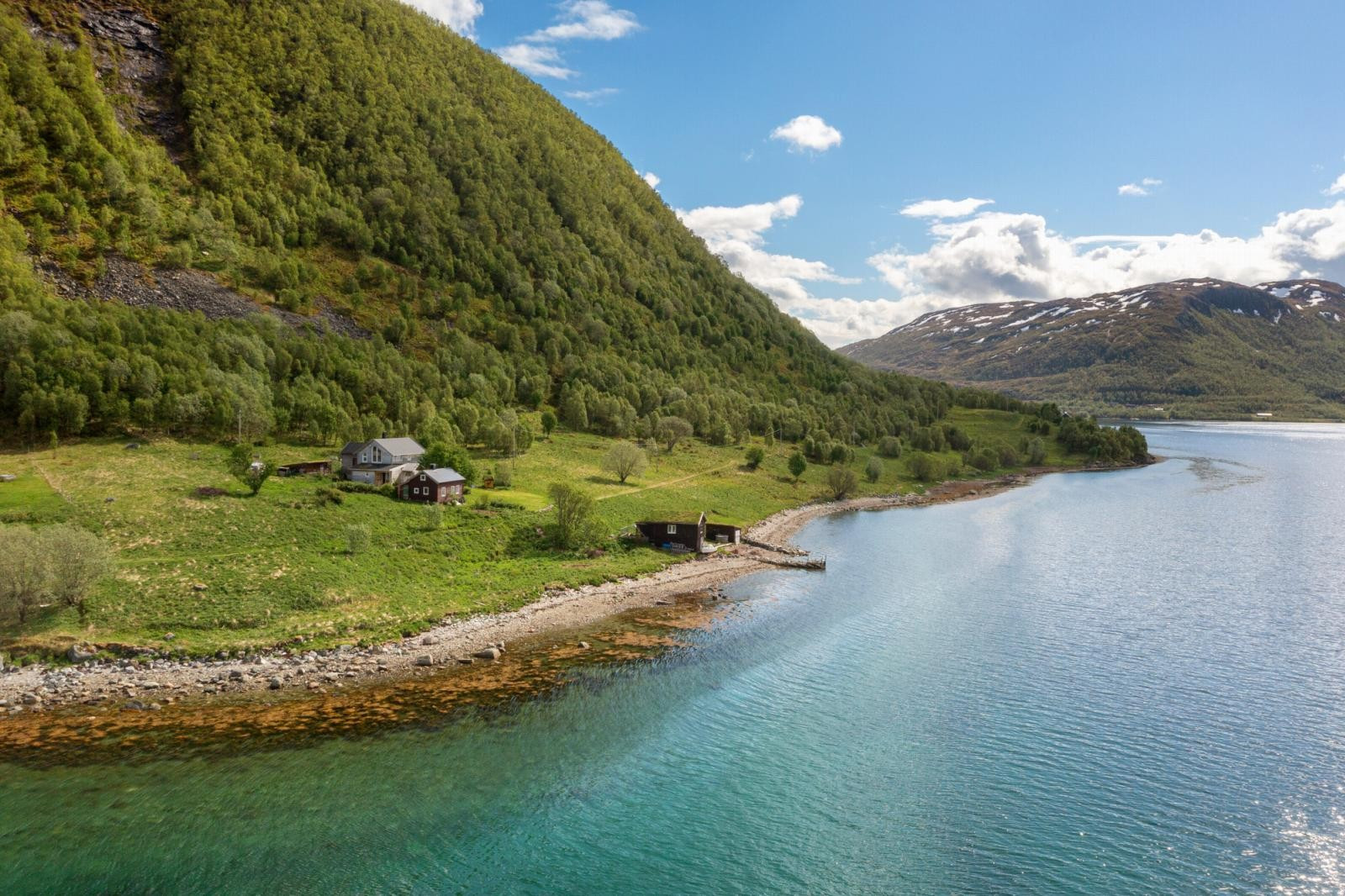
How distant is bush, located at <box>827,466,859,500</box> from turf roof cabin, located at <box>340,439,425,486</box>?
2811 inches

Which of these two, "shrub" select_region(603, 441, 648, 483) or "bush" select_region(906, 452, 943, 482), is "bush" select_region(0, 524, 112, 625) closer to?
"shrub" select_region(603, 441, 648, 483)

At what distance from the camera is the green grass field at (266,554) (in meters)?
47.8

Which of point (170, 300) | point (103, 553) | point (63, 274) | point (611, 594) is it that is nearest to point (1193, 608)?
point (611, 594)

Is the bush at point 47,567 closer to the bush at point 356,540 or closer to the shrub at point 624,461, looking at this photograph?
the bush at point 356,540

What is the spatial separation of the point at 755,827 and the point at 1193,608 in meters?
54.3

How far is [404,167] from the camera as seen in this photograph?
6959 inches

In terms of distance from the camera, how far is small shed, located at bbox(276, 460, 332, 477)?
245 feet

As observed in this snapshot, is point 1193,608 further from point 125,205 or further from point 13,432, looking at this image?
point 125,205

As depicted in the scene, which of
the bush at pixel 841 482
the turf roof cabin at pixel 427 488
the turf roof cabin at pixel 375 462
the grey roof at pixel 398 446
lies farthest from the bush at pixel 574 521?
the bush at pixel 841 482

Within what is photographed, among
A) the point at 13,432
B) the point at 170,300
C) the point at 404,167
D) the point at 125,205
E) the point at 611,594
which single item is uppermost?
the point at 404,167

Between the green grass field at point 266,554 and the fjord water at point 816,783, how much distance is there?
1460 centimetres

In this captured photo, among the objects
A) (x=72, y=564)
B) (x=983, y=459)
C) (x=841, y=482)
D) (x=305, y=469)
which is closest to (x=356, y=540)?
(x=72, y=564)

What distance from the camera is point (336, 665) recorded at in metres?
45.5

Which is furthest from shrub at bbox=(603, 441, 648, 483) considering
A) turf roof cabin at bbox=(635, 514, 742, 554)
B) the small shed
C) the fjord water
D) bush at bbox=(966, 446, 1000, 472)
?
bush at bbox=(966, 446, 1000, 472)
